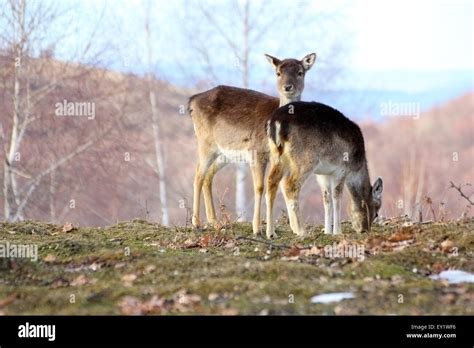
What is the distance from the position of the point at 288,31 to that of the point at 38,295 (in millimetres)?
24845

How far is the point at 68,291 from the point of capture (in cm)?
1034

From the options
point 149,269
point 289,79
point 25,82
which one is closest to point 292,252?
point 149,269

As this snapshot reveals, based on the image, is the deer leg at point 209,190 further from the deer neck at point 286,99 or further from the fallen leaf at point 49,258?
the fallen leaf at point 49,258

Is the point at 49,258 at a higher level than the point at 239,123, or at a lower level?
lower

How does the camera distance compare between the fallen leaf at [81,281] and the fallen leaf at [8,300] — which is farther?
the fallen leaf at [81,281]

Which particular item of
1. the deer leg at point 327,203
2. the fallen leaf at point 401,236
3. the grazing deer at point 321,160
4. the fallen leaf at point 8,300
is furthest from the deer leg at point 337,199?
the fallen leaf at point 8,300

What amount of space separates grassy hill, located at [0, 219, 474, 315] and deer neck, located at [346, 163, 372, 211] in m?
0.64

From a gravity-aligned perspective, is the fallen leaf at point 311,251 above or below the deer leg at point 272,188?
below

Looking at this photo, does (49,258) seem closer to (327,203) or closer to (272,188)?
(272,188)

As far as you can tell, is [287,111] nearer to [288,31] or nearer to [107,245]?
[107,245]

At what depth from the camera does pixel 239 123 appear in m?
15.2

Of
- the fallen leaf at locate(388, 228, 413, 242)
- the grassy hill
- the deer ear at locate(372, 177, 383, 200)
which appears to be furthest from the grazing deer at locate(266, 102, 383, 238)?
the fallen leaf at locate(388, 228, 413, 242)

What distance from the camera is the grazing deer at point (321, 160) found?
13664 mm

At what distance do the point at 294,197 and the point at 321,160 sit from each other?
64cm
